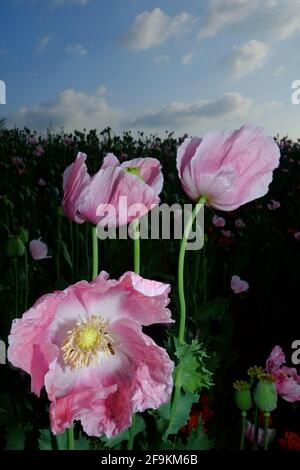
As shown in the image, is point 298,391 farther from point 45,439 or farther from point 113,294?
point 113,294

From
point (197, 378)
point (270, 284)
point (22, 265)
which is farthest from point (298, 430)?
point (197, 378)

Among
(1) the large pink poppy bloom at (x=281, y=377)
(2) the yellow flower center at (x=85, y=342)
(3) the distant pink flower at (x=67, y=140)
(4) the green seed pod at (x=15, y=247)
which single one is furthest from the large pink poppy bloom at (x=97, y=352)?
(3) the distant pink flower at (x=67, y=140)

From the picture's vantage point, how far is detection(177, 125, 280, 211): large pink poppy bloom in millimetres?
672

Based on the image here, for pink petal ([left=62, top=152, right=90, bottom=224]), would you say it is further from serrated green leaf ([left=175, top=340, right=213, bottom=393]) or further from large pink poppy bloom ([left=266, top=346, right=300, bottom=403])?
large pink poppy bloom ([left=266, top=346, right=300, bottom=403])

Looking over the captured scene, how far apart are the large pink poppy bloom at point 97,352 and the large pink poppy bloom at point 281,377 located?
0.60m

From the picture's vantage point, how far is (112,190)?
64cm

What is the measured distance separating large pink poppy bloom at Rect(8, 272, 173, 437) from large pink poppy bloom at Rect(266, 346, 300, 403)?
1.96ft

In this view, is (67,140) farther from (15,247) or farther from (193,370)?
(193,370)

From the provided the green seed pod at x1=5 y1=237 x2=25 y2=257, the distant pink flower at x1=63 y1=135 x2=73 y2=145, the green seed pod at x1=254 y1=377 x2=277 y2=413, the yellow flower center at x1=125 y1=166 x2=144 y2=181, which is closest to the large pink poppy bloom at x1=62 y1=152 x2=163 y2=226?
the yellow flower center at x1=125 y1=166 x2=144 y2=181

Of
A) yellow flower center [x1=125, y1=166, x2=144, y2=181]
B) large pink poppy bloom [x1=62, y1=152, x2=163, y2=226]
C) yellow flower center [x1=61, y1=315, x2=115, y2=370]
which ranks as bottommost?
yellow flower center [x1=61, y1=315, x2=115, y2=370]

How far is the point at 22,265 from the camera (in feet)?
7.13

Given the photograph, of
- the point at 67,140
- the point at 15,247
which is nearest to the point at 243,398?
the point at 15,247

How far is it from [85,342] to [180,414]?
0.22 meters

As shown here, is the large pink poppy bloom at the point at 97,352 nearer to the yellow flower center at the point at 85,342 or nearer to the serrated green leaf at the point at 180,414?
the yellow flower center at the point at 85,342
